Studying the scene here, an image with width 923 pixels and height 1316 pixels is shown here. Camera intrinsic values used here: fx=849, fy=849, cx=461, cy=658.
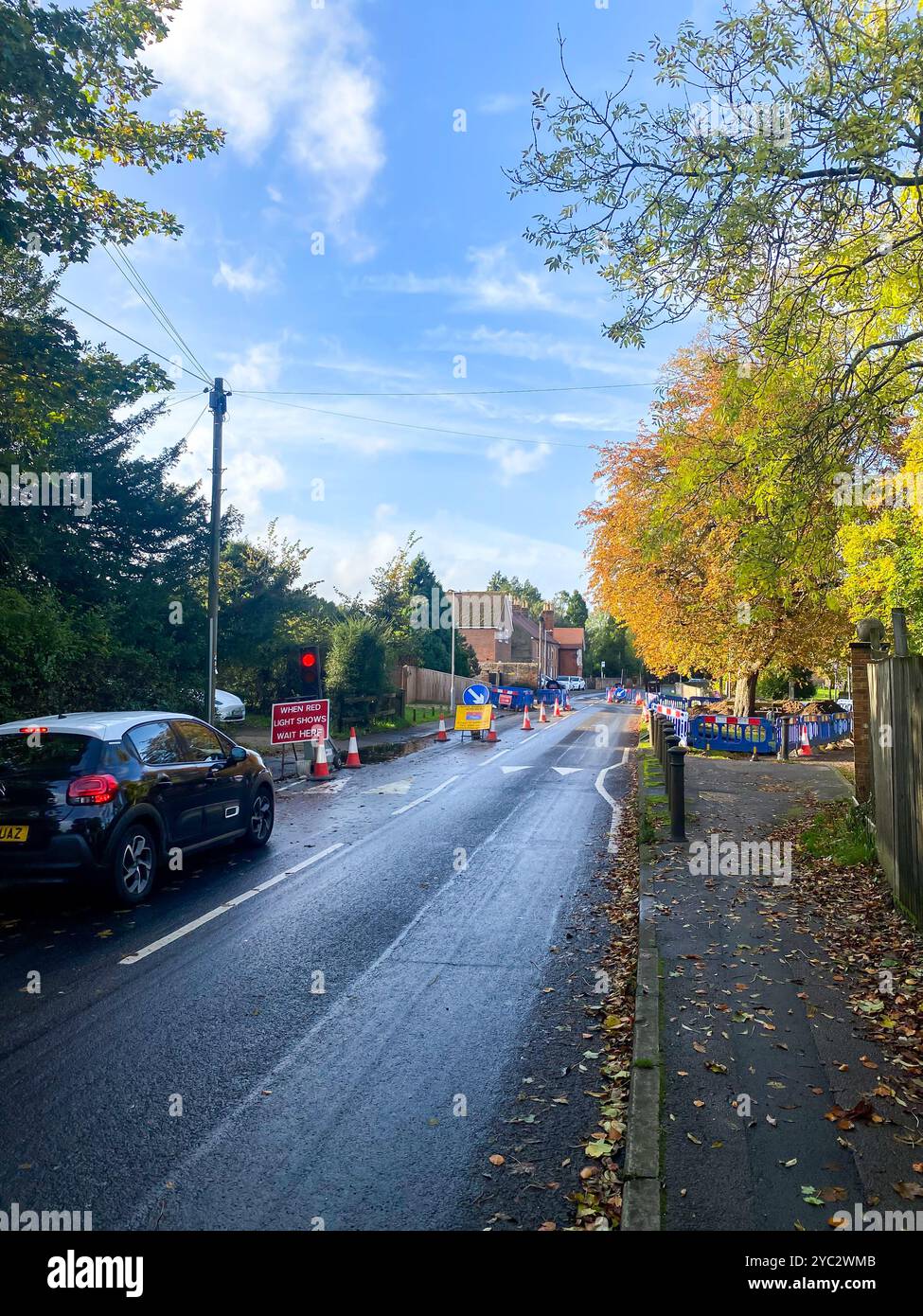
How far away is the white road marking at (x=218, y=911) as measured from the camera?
6180 mm

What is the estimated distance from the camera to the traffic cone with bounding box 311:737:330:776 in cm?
1691

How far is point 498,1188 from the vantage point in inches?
134

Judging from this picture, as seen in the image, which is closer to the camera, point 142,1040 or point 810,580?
point 142,1040

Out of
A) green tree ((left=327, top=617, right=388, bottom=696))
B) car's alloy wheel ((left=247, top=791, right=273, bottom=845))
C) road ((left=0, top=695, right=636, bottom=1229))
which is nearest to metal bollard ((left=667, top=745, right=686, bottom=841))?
road ((left=0, top=695, right=636, bottom=1229))

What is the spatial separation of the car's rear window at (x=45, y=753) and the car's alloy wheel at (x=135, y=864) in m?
0.73

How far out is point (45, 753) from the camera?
23.7 feet

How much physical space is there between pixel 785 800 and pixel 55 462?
579 inches

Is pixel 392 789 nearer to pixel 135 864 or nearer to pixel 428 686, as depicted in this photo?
pixel 135 864

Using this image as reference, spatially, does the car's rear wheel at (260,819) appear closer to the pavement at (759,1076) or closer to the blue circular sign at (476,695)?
the pavement at (759,1076)

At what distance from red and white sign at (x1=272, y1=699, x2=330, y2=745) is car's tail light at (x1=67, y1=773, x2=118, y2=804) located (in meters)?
9.10

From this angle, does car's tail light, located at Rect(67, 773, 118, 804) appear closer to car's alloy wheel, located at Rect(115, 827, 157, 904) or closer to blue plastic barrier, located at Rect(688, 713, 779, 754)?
car's alloy wheel, located at Rect(115, 827, 157, 904)

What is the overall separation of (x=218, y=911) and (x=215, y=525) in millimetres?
10533

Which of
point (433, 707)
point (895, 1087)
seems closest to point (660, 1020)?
point (895, 1087)
